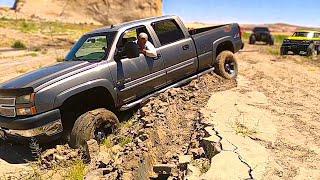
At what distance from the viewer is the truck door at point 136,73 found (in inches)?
276

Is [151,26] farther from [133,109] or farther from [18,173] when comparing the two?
[18,173]

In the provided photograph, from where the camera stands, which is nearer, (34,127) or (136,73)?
(34,127)

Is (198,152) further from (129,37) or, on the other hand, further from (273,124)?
(129,37)

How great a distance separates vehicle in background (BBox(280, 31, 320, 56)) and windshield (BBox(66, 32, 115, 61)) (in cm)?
1498

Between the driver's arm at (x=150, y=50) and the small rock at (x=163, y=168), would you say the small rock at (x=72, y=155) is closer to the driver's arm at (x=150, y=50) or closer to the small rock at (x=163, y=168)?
the small rock at (x=163, y=168)

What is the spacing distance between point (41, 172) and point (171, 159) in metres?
1.86

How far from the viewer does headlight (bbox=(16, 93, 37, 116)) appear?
584 centimetres

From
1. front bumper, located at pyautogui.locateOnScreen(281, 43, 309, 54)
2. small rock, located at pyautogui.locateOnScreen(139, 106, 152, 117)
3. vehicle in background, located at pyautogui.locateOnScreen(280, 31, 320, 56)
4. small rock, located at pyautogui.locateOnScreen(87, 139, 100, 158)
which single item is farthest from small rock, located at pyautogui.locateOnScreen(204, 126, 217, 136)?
front bumper, located at pyautogui.locateOnScreen(281, 43, 309, 54)

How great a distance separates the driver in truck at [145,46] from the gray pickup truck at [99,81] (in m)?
0.09

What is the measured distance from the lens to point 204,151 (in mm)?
5578

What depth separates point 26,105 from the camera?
5.88 m

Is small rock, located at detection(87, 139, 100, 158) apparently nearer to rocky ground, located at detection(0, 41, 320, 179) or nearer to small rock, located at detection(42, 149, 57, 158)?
rocky ground, located at detection(0, 41, 320, 179)

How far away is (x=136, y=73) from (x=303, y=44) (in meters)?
15.7

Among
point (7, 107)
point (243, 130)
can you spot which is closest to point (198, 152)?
point (243, 130)
